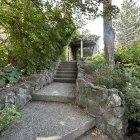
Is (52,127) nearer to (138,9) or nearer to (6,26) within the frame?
(6,26)

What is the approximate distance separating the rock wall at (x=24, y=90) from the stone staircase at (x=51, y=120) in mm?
210

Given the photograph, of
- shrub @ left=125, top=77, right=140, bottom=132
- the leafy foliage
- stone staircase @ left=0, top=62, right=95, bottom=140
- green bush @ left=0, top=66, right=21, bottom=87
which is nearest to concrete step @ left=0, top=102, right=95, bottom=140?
stone staircase @ left=0, top=62, right=95, bottom=140

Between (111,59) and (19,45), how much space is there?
482 centimetres

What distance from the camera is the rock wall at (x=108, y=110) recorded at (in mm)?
3965

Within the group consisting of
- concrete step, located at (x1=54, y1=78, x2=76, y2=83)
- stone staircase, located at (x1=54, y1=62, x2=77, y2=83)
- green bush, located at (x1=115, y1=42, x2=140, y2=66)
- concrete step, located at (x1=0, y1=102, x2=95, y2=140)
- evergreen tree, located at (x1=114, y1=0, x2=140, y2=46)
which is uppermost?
evergreen tree, located at (x1=114, y1=0, x2=140, y2=46)

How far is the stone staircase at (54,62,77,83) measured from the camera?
7.96 metres

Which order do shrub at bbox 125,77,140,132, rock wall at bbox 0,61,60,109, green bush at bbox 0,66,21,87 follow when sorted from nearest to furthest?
rock wall at bbox 0,61,60,109
shrub at bbox 125,77,140,132
green bush at bbox 0,66,21,87

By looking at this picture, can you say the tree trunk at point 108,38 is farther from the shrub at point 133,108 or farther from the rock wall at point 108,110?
the rock wall at point 108,110

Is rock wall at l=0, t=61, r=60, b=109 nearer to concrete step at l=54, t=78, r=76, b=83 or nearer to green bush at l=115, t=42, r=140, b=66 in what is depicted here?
concrete step at l=54, t=78, r=76, b=83

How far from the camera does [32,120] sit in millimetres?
4043

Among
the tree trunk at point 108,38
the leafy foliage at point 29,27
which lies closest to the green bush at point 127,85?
the leafy foliage at point 29,27

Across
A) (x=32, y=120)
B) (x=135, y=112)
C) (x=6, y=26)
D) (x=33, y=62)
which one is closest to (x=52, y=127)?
(x=32, y=120)

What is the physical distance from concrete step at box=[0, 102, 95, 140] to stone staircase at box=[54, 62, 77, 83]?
2.93 metres

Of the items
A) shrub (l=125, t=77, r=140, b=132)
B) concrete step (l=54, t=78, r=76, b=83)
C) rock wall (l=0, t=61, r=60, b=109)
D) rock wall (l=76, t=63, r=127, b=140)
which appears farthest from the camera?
concrete step (l=54, t=78, r=76, b=83)
